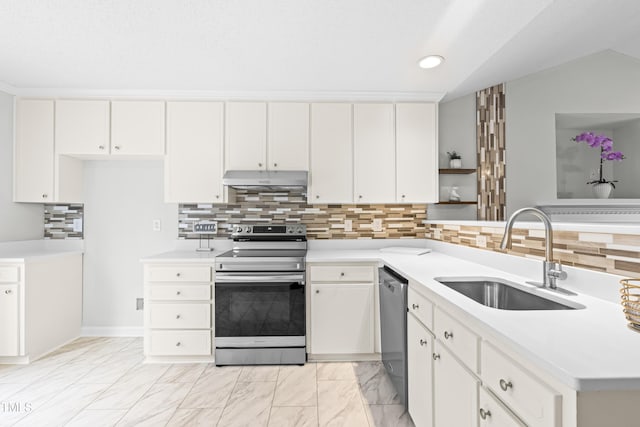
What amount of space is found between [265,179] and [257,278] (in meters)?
0.81

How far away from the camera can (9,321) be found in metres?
2.50

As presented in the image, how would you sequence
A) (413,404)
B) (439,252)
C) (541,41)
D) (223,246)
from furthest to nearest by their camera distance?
(223,246) → (439,252) → (541,41) → (413,404)

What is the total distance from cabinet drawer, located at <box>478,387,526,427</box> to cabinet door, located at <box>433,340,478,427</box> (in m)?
0.04

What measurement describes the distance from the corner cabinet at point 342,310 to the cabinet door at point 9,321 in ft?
7.43

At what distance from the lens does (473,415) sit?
42.6 inches

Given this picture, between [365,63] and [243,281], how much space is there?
1.87 metres

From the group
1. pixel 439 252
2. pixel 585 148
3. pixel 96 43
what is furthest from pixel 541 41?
pixel 96 43

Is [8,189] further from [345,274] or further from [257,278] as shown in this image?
[345,274]

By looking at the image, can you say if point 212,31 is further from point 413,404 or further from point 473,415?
point 413,404

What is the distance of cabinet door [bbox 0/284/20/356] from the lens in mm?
2492

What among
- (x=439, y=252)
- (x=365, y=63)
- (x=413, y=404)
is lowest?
(x=413, y=404)

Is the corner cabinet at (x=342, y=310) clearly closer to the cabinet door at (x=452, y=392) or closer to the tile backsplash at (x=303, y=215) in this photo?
the tile backsplash at (x=303, y=215)

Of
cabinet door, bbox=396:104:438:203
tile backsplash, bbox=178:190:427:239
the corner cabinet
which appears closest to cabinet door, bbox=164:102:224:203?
tile backsplash, bbox=178:190:427:239

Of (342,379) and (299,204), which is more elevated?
(299,204)
